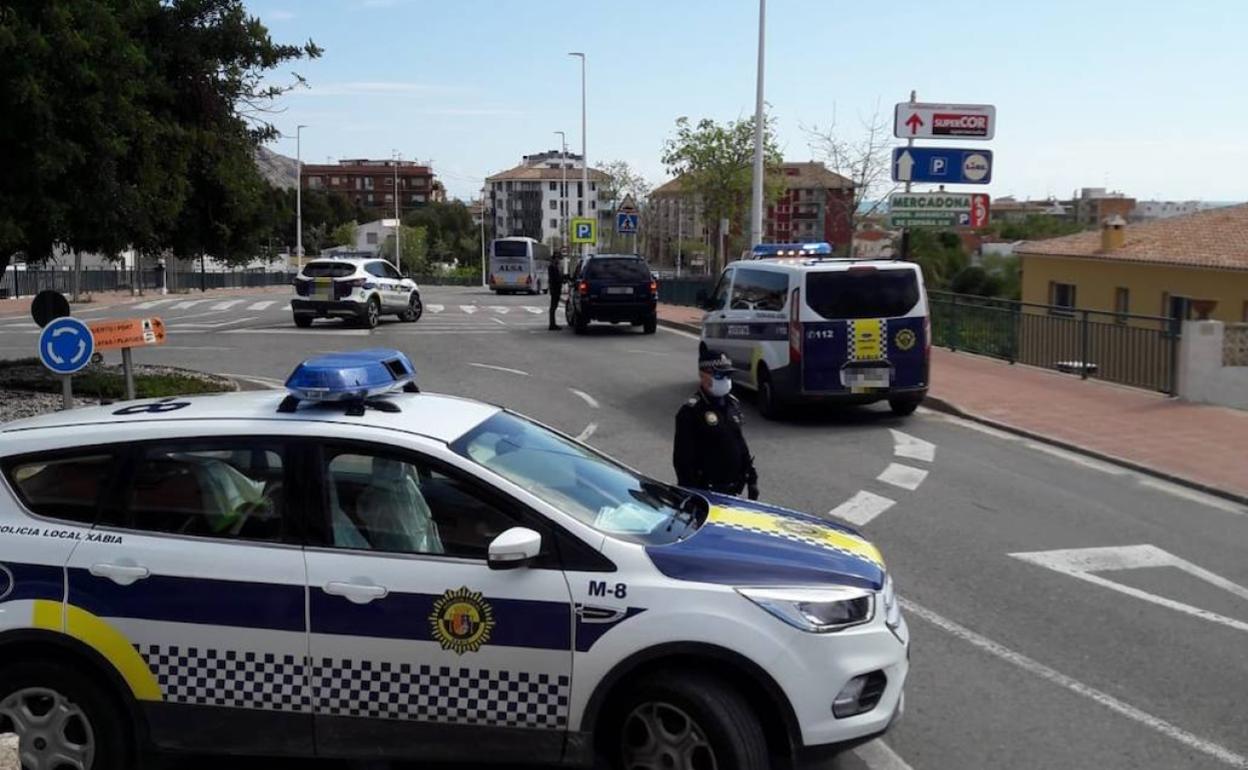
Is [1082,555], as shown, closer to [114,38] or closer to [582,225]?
[114,38]

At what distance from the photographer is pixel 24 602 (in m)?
4.43

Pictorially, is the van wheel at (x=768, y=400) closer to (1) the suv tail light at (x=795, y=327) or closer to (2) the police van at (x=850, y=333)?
(2) the police van at (x=850, y=333)

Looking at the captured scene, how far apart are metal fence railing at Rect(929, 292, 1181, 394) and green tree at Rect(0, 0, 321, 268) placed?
1228cm

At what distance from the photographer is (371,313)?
28328mm

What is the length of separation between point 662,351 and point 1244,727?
1816 cm

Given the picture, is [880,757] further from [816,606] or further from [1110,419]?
[1110,419]

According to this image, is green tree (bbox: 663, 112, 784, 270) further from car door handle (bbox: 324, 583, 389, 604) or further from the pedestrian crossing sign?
car door handle (bbox: 324, 583, 389, 604)

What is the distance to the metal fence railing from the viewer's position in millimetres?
17516

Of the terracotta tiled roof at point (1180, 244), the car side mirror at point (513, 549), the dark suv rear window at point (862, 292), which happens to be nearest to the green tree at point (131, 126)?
the dark suv rear window at point (862, 292)

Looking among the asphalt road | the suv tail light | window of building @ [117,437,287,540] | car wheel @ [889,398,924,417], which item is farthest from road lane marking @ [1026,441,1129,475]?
window of building @ [117,437,287,540]

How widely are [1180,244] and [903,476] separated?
30.9 meters

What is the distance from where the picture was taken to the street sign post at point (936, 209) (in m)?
21.4

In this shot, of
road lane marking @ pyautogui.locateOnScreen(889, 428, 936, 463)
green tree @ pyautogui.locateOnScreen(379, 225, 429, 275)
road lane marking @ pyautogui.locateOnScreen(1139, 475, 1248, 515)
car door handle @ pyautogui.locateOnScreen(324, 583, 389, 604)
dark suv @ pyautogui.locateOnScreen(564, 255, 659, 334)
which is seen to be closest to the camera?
car door handle @ pyautogui.locateOnScreen(324, 583, 389, 604)

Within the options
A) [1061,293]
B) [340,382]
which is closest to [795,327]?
[340,382]
